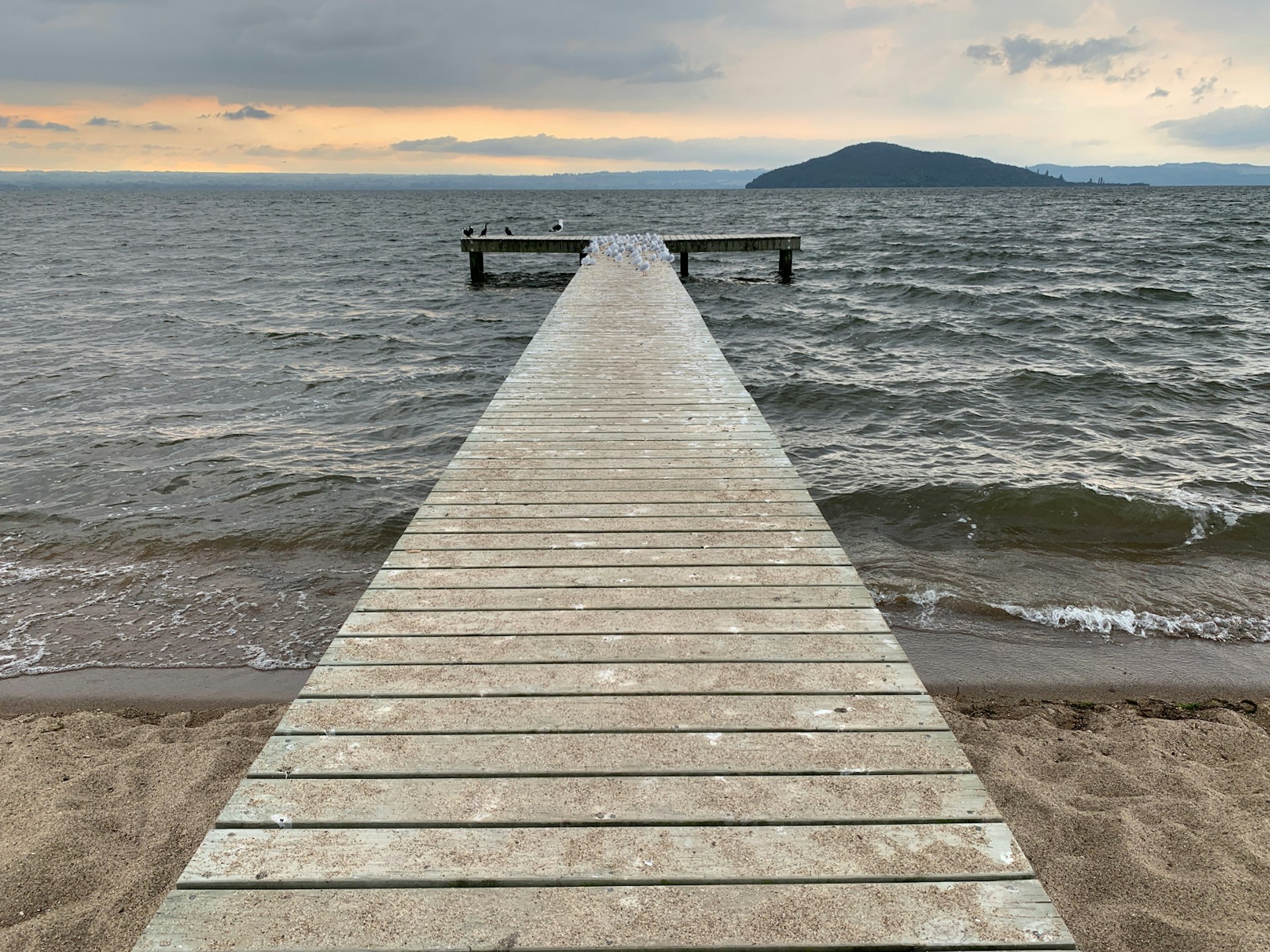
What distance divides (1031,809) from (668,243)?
54.9 feet

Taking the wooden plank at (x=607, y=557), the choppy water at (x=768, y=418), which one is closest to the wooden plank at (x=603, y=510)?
the wooden plank at (x=607, y=557)

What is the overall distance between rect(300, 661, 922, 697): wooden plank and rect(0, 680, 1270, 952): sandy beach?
45.8 inches

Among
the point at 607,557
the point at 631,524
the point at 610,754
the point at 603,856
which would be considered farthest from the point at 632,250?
the point at 603,856

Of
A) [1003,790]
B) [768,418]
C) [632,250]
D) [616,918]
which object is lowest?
[1003,790]

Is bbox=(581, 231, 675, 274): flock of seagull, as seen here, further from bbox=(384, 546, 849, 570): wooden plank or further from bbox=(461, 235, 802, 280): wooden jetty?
bbox=(384, 546, 849, 570): wooden plank

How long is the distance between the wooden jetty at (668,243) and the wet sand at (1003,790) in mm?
14873

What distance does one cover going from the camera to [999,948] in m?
1.66

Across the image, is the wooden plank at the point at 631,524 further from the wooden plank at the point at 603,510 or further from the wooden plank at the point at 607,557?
the wooden plank at the point at 607,557

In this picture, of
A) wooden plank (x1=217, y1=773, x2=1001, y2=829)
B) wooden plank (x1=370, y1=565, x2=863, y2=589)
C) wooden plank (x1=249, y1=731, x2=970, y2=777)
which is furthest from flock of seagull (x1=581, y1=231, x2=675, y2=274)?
wooden plank (x1=217, y1=773, x2=1001, y2=829)

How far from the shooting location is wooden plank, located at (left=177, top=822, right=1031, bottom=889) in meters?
1.84

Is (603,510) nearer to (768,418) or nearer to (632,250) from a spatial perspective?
(768,418)

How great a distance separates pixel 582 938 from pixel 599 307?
962 centimetres

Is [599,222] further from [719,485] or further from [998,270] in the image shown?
[719,485]

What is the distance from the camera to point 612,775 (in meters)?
2.18
